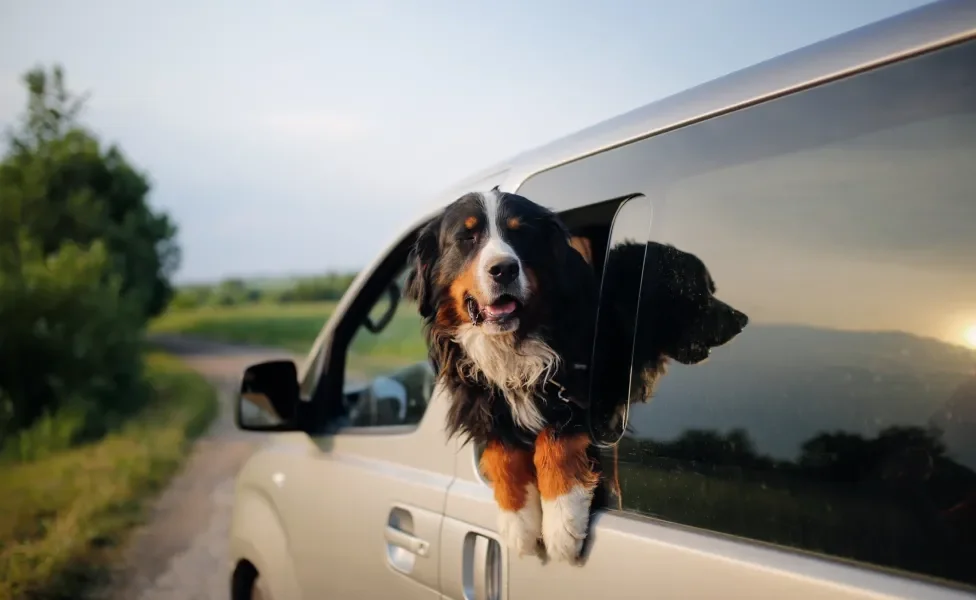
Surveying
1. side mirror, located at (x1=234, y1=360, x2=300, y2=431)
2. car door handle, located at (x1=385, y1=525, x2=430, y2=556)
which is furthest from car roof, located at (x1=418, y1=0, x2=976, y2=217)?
side mirror, located at (x1=234, y1=360, x2=300, y2=431)

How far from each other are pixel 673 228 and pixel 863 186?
44 cm

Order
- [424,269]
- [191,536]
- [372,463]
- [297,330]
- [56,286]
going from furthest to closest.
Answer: [297,330]
[56,286]
[191,536]
[372,463]
[424,269]

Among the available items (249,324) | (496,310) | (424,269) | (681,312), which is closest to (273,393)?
(424,269)

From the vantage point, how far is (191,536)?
7.46m

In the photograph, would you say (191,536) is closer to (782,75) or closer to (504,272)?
(504,272)

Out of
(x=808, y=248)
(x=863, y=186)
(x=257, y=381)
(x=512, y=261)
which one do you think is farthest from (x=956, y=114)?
(x=257, y=381)

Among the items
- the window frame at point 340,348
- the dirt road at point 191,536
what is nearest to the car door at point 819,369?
the window frame at point 340,348

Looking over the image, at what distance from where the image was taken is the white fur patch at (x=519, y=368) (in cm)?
195

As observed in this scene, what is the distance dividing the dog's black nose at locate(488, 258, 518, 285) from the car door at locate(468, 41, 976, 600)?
0.30 meters

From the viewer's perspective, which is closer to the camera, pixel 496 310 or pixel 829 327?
pixel 829 327

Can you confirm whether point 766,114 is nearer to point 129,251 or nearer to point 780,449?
point 780,449

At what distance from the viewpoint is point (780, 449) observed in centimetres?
150

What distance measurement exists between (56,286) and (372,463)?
12.3 m

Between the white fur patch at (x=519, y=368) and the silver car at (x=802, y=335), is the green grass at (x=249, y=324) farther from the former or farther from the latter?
the silver car at (x=802, y=335)
